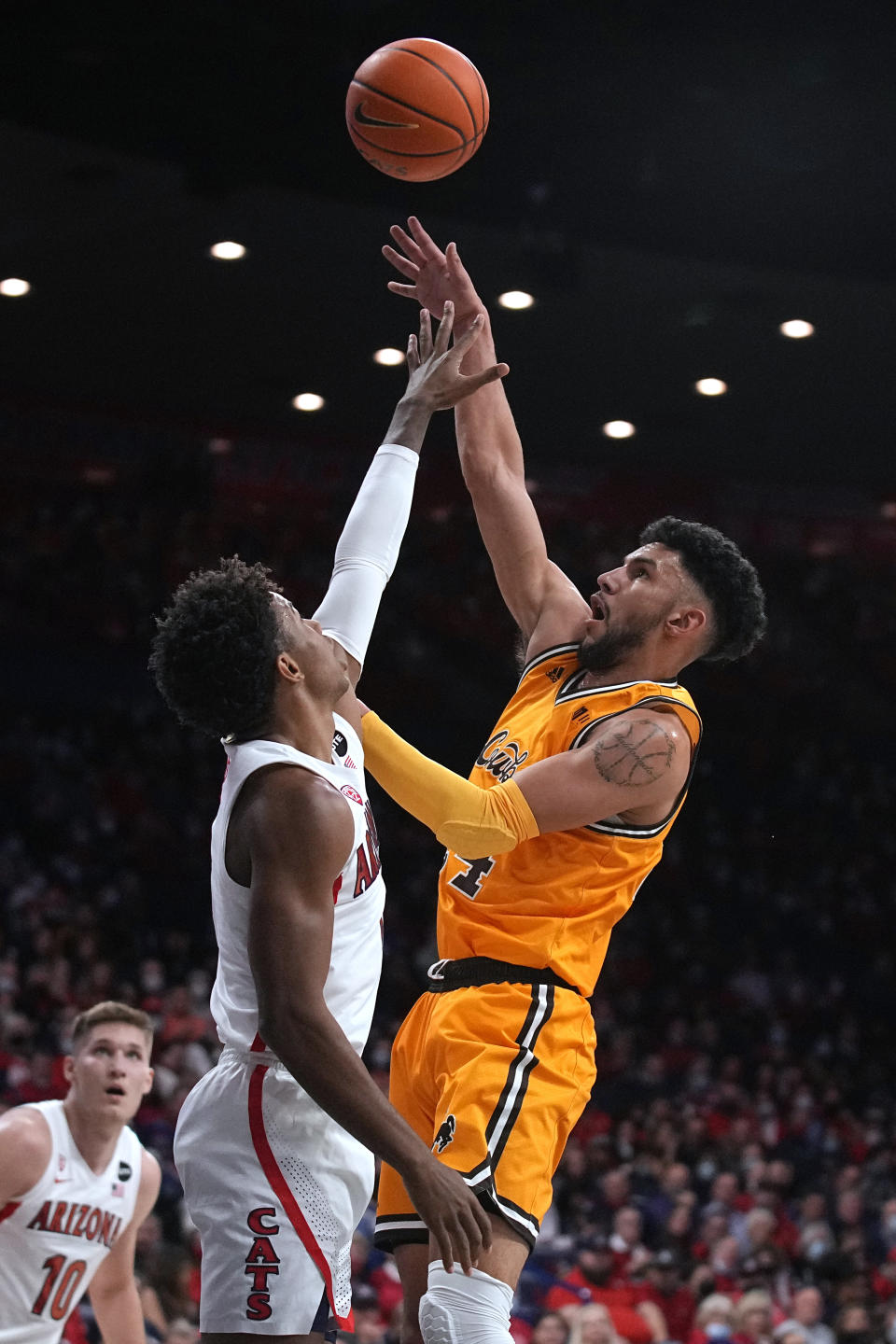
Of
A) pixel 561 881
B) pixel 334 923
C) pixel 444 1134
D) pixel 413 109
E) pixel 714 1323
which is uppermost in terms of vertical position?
pixel 413 109

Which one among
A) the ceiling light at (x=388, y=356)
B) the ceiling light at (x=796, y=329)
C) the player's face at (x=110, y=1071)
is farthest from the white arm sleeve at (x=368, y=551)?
the ceiling light at (x=388, y=356)

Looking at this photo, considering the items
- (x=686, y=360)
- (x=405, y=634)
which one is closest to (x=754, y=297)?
(x=686, y=360)

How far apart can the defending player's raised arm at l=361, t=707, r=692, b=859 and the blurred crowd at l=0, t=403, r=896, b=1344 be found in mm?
5814

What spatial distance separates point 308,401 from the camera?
52.1ft

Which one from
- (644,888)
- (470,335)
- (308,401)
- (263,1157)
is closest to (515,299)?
(308,401)

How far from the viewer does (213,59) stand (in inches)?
404

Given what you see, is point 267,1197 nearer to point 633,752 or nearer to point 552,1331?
point 633,752

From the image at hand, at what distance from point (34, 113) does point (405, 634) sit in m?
7.58

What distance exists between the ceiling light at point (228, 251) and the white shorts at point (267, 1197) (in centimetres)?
1084

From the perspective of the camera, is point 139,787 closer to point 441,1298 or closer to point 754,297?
point 754,297

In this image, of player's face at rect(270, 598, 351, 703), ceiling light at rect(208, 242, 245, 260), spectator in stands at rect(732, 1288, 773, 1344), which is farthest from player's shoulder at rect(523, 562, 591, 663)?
ceiling light at rect(208, 242, 245, 260)

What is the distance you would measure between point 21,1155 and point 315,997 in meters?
2.53

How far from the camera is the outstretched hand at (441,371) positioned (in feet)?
11.9

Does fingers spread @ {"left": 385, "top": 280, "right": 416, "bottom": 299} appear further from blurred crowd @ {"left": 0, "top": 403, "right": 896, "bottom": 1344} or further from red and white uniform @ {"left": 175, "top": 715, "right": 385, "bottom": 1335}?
blurred crowd @ {"left": 0, "top": 403, "right": 896, "bottom": 1344}
